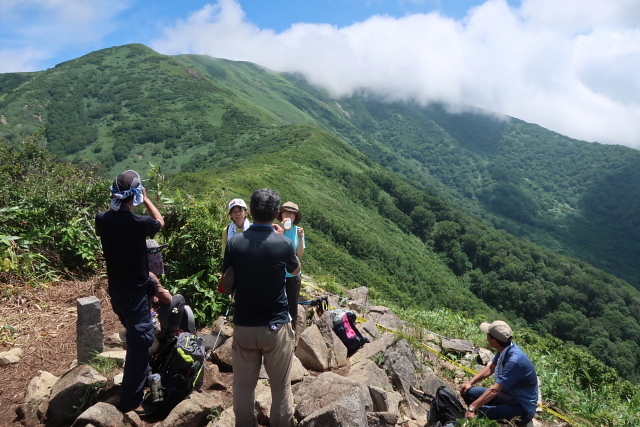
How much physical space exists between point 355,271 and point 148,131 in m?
70.9

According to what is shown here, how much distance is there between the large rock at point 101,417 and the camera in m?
3.01

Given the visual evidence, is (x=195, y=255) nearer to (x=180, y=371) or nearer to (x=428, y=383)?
(x=180, y=371)

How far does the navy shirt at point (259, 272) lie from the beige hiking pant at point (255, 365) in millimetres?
102

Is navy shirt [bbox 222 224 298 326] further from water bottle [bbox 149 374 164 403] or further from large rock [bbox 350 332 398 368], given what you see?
large rock [bbox 350 332 398 368]

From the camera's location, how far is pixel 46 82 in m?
108

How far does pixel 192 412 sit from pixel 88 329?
1424 mm

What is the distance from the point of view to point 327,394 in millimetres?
3311

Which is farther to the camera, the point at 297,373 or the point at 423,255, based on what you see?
the point at 423,255

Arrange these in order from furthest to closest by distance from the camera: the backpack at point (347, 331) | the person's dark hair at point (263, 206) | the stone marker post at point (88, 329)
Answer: the backpack at point (347, 331), the stone marker post at point (88, 329), the person's dark hair at point (263, 206)

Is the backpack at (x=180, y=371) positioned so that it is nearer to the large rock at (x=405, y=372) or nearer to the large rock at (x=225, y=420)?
the large rock at (x=225, y=420)

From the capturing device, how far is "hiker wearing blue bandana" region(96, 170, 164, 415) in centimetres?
314

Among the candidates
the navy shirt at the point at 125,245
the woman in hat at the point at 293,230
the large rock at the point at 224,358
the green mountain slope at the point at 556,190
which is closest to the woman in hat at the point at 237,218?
the woman in hat at the point at 293,230

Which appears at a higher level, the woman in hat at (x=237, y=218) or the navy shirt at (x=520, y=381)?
the woman in hat at (x=237, y=218)

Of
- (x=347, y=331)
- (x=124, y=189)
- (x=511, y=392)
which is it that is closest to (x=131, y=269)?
(x=124, y=189)
